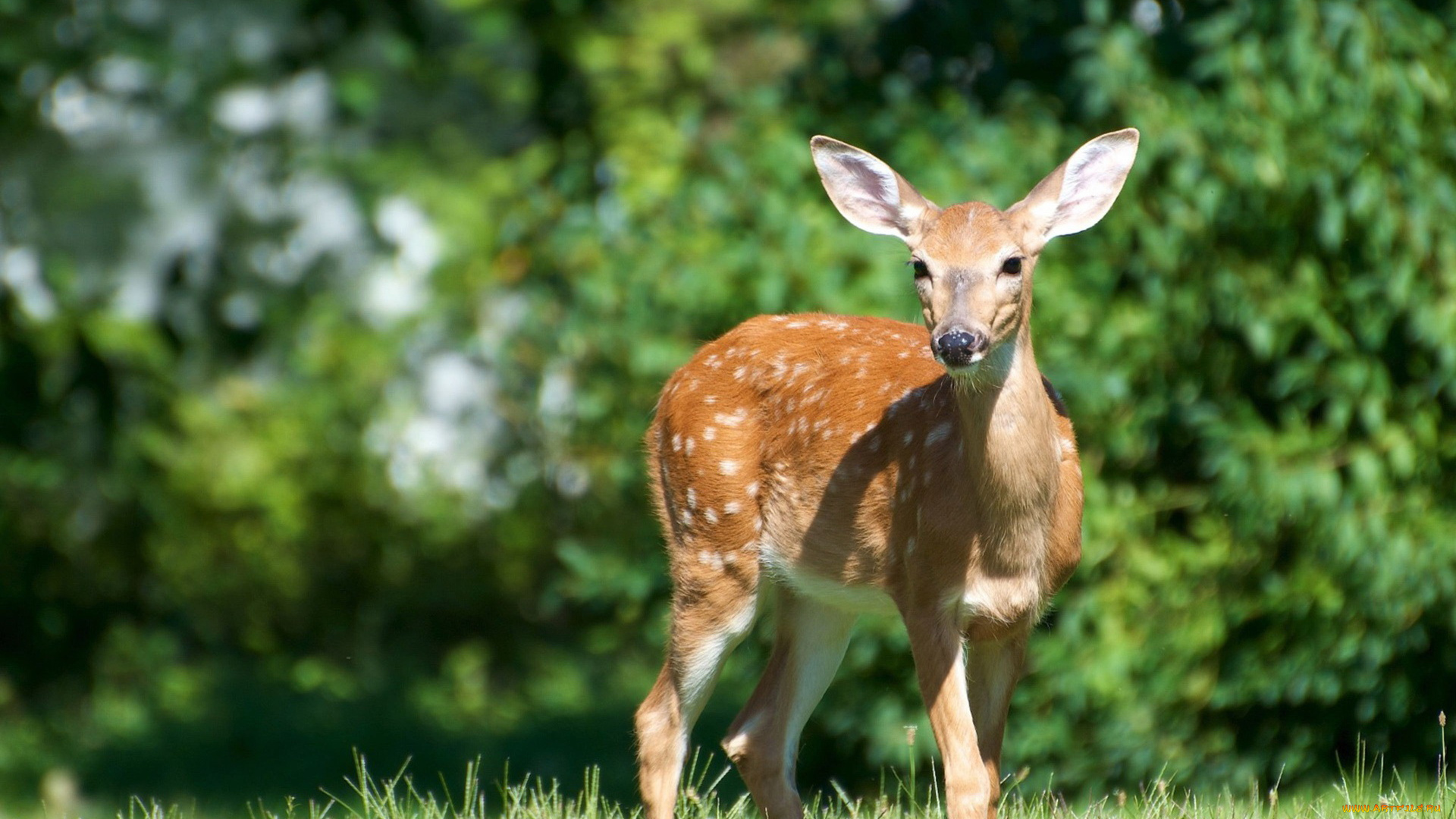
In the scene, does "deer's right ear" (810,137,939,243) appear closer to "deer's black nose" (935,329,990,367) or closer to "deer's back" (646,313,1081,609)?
"deer's back" (646,313,1081,609)

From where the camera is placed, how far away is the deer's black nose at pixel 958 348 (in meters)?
4.02

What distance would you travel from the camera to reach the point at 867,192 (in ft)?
15.7

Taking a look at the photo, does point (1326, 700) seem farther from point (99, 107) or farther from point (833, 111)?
point (99, 107)

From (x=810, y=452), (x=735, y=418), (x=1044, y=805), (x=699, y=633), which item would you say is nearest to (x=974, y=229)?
(x=810, y=452)

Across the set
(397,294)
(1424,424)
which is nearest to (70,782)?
(397,294)

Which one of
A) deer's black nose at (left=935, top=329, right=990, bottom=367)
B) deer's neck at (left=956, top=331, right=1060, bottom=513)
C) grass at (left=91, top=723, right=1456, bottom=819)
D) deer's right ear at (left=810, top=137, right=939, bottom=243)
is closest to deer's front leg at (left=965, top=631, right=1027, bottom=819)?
grass at (left=91, top=723, right=1456, bottom=819)

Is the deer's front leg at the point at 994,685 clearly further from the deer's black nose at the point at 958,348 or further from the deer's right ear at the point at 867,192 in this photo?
the deer's right ear at the point at 867,192

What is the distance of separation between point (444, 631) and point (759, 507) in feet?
21.6

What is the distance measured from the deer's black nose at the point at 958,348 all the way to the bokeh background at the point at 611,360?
2.02m

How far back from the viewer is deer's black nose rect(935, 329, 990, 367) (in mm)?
4020

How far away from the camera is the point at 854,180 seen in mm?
4797

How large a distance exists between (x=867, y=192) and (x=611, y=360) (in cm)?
205

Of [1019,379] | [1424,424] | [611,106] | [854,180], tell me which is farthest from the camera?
[611,106]

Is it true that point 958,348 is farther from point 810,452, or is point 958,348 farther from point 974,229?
A: point 810,452
